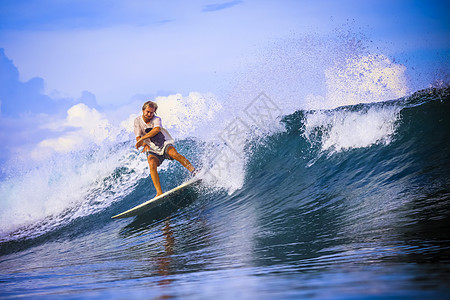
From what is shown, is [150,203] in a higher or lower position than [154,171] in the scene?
lower

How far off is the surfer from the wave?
823 millimetres

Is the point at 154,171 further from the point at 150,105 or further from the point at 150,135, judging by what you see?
the point at 150,105

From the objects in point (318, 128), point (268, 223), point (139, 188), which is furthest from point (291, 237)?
point (139, 188)

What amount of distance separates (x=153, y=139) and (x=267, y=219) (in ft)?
7.81

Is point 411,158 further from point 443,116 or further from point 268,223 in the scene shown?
point 268,223

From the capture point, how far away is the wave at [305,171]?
4358mm

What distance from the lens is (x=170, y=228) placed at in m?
4.92

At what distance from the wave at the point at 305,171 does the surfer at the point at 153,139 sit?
0.82 metres

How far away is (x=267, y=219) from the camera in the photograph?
4.40m

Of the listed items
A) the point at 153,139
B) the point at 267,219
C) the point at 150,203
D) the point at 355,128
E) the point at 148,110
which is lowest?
the point at 267,219

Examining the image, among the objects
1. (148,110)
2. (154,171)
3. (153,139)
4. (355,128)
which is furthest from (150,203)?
(355,128)

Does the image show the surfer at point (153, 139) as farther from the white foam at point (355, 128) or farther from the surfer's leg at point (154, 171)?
the white foam at point (355, 128)

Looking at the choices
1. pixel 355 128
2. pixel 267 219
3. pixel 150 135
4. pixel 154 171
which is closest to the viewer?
pixel 267 219

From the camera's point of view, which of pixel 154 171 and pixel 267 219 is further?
pixel 154 171
